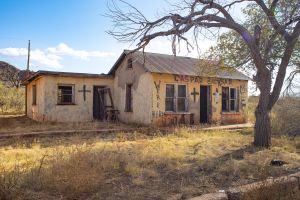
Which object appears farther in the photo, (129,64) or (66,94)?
(66,94)

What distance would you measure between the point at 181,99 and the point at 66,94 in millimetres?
6394

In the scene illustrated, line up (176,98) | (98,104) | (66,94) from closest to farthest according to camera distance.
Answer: (176,98) < (66,94) < (98,104)

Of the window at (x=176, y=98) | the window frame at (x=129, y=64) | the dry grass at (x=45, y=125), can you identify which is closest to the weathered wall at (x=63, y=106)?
the dry grass at (x=45, y=125)

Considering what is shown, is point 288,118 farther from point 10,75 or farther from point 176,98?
point 10,75

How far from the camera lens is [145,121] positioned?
59.9 ft

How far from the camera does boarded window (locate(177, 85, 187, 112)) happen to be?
18922mm

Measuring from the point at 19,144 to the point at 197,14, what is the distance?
703cm

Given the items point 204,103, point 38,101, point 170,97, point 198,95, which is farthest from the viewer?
point 204,103

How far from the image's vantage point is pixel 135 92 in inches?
755

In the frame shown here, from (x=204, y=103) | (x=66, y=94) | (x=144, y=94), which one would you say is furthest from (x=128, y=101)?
(x=204, y=103)

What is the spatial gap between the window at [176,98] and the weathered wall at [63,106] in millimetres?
4305

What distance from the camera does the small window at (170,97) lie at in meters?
18.5

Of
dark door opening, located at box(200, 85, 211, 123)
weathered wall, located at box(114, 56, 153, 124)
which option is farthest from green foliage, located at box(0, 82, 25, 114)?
dark door opening, located at box(200, 85, 211, 123)

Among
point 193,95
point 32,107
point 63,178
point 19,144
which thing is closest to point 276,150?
point 63,178
